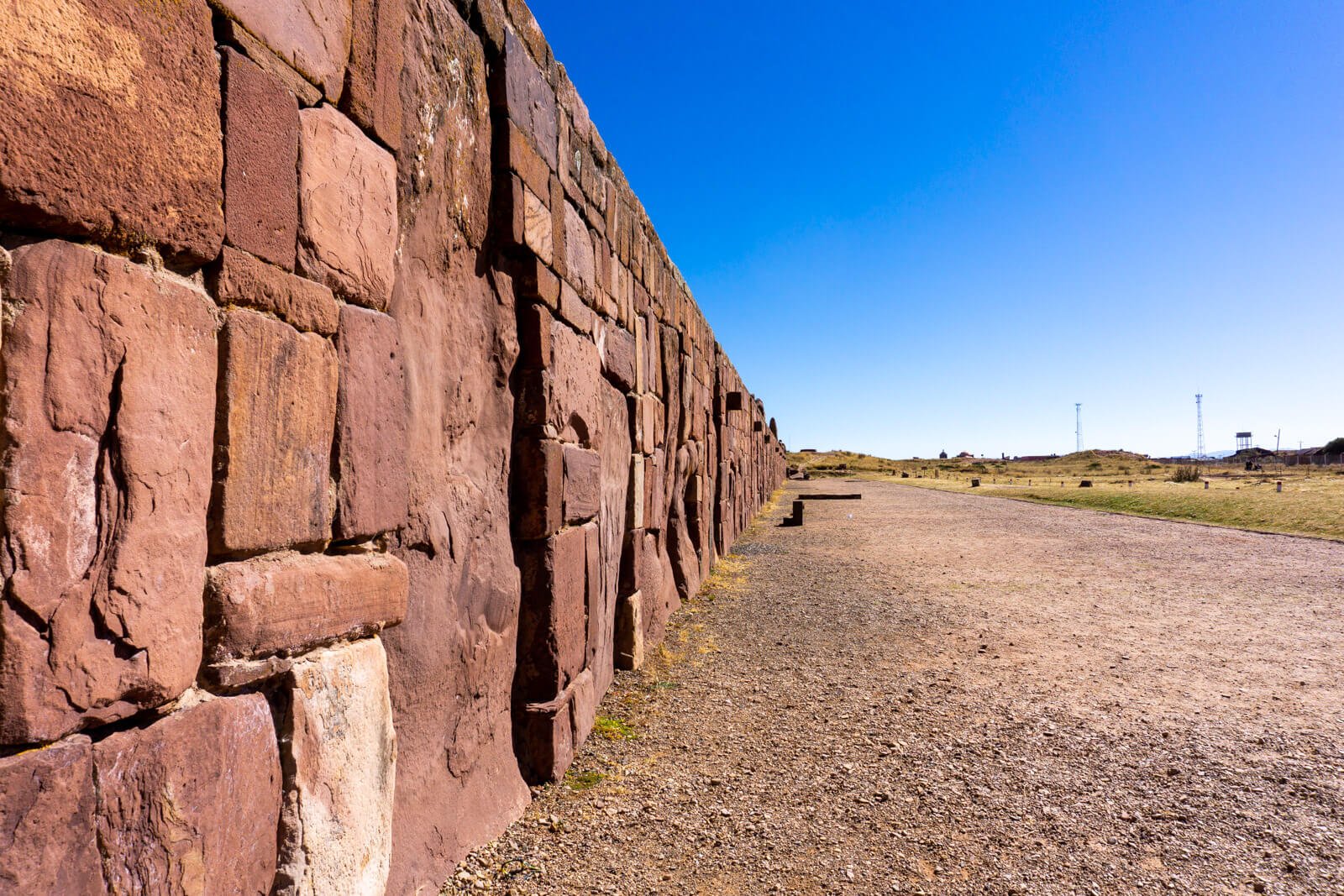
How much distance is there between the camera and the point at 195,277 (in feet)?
5.14

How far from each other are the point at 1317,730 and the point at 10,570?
18.2 feet

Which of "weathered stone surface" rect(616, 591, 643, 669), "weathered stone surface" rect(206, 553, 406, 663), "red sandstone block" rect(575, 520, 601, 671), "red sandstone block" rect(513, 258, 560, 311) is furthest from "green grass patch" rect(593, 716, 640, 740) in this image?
"red sandstone block" rect(513, 258, 560, 311)

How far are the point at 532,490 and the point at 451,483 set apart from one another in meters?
0.59

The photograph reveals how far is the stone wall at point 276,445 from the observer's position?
1.25 metres

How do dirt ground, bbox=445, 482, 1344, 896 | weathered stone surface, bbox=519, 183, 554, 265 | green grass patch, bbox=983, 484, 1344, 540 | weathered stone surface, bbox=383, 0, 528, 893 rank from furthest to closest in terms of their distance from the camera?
green grass patch, bbox=983, 484, 1344, 540 → weathered stone surface, bbox=519, 183, 554, 265 → dirt ground, bbox=445, 482, 1344, 896 → weathered stone surface, bbox=383, 0, 528, 893

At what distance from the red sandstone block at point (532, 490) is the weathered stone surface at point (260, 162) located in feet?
5.07

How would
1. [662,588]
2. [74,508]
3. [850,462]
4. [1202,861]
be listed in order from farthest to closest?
[850,462] < [662,588] < [1202,861] < [74,508]

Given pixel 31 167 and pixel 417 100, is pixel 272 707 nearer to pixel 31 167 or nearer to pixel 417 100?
pixel 31 167

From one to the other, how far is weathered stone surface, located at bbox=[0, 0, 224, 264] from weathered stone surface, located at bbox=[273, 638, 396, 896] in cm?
106

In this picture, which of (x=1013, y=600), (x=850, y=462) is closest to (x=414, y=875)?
(x=1013, y=600)

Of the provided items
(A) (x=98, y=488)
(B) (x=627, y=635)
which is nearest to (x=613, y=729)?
(B) (x=627, y=635)

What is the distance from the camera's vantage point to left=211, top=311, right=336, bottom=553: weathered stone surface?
160cm

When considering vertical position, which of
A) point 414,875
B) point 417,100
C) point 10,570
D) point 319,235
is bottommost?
point 414,875

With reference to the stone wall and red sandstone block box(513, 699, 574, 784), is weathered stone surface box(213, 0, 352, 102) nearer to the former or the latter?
the stone wall
